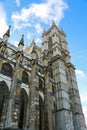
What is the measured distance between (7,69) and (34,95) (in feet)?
17.3

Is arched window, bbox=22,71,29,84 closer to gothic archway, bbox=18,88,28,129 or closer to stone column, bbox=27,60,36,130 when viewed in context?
stone column, bbox=27,60,36,130

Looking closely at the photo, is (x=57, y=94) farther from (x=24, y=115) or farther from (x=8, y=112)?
(x=8, y=112)

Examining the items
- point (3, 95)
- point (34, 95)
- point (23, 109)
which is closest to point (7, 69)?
point (3, 95)

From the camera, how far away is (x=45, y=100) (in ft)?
69.6

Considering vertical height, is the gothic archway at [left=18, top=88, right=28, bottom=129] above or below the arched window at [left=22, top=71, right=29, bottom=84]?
below

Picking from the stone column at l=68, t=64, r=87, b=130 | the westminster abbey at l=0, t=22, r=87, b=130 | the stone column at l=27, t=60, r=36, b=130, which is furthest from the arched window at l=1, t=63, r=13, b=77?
the stone column at l=68, t=64, r=87, b=130

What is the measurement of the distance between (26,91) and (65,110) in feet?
22.8

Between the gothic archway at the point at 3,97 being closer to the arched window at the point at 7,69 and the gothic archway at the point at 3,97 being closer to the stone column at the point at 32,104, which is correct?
the arched window at the point at 7,69

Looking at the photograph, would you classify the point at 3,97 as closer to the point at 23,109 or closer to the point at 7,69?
the point at 23,109

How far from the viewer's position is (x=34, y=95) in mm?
18969

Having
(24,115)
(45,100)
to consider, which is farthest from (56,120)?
(24,115)

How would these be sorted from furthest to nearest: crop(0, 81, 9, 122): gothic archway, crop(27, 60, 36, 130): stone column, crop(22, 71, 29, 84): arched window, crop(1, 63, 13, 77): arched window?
crop(22, 71, 29, 84): arched window, crop(1, 63, 13, 77): arched window, crop(27, 60, 36, 130): stone column, crop(0, 81, 9, 122): gothic archway

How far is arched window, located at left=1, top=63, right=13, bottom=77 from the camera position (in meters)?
19.0

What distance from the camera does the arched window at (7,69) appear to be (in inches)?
746
